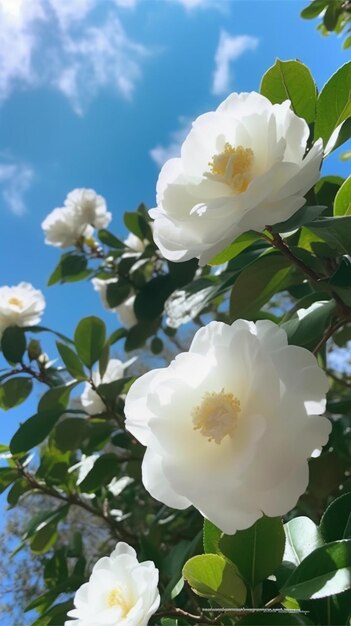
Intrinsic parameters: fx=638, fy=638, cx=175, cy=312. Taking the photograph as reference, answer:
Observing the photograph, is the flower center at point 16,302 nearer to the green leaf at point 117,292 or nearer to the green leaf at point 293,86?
the green leaf at point 117,292

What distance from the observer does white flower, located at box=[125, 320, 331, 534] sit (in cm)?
45

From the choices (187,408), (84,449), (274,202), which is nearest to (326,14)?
(84,449)

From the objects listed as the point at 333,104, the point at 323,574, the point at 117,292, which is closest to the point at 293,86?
the point at 333,104

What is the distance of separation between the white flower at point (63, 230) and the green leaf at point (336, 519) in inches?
54.0

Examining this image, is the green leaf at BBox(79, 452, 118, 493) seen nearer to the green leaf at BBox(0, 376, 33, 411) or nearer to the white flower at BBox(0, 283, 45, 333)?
the green leaf at BBox(0, 376, 33, 411)

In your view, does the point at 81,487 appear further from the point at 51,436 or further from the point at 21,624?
the point at 21,624

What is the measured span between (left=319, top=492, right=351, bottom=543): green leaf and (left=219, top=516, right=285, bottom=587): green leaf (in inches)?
2.6

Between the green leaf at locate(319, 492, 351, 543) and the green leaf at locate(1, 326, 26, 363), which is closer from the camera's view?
the green leaf at locate(319, 492, 351, 543)

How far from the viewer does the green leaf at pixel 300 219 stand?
571 millimetres

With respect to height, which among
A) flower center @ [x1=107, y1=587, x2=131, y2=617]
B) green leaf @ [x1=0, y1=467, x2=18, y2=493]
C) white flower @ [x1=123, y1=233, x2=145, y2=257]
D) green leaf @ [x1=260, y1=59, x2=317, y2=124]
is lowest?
A: flower center @ [x1=107, y1=587, x2=131, y2=617]

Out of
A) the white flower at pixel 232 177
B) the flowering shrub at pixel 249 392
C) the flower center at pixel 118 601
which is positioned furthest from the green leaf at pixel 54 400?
the white flower at pixel 232 177

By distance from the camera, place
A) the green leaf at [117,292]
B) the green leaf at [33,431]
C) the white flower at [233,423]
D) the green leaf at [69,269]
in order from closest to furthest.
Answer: the white flower at [233,423] → the green leaf at [33,431] → the green leaf at [117,292] → the green leaf at [69,269]

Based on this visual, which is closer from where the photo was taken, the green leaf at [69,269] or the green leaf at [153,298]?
the green leaf at [153,298]

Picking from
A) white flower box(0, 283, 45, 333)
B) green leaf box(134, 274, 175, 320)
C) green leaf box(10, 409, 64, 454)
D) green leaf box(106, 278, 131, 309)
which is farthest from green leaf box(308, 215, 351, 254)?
green leaf box(106, 278, 131, 309)
